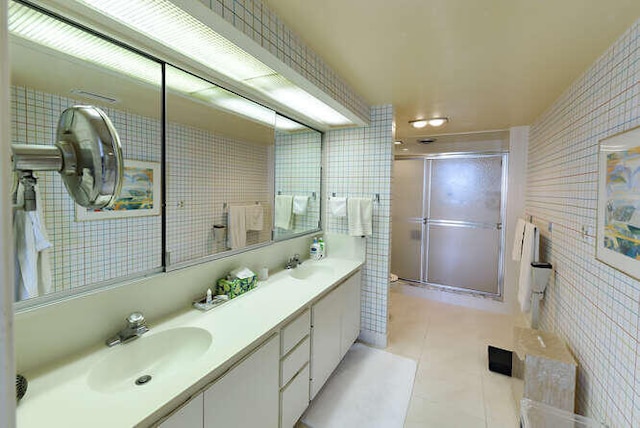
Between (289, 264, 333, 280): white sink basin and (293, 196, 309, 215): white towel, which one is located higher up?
(293, 196, 309, 215): white towel

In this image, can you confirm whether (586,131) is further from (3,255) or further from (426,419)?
(3,255)

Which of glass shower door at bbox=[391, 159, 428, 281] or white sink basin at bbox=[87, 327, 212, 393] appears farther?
glass shower door at bbox=[391, 159, 428, 281]

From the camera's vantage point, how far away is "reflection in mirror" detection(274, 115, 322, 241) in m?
2.25

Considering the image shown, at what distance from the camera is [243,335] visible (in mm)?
1208

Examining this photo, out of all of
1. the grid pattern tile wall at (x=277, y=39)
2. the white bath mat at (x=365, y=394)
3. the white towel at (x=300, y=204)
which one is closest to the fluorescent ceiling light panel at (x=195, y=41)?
the grid pattern tile wall at (x=277, y=39)

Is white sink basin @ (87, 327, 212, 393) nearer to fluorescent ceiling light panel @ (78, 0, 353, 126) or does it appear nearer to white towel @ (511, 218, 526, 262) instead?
fluorescent ceiling light panel @ (78, 0, 353, 126)

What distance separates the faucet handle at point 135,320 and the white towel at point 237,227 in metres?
0.65

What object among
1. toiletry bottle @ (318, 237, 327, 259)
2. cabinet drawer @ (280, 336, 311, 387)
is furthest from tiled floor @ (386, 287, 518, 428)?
toiletry bottle @ (318, 237, 327, 259)

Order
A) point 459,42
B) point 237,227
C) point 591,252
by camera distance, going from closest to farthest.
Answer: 1. point 459,42
2. point 591,252
3. point 237,227

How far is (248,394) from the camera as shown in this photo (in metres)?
1.18

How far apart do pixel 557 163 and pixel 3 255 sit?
3.01m

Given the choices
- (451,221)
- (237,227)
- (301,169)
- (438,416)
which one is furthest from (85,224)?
(451,221)

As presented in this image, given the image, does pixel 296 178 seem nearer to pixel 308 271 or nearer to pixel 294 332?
pixel 308 271

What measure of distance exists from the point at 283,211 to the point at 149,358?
1369 mm
